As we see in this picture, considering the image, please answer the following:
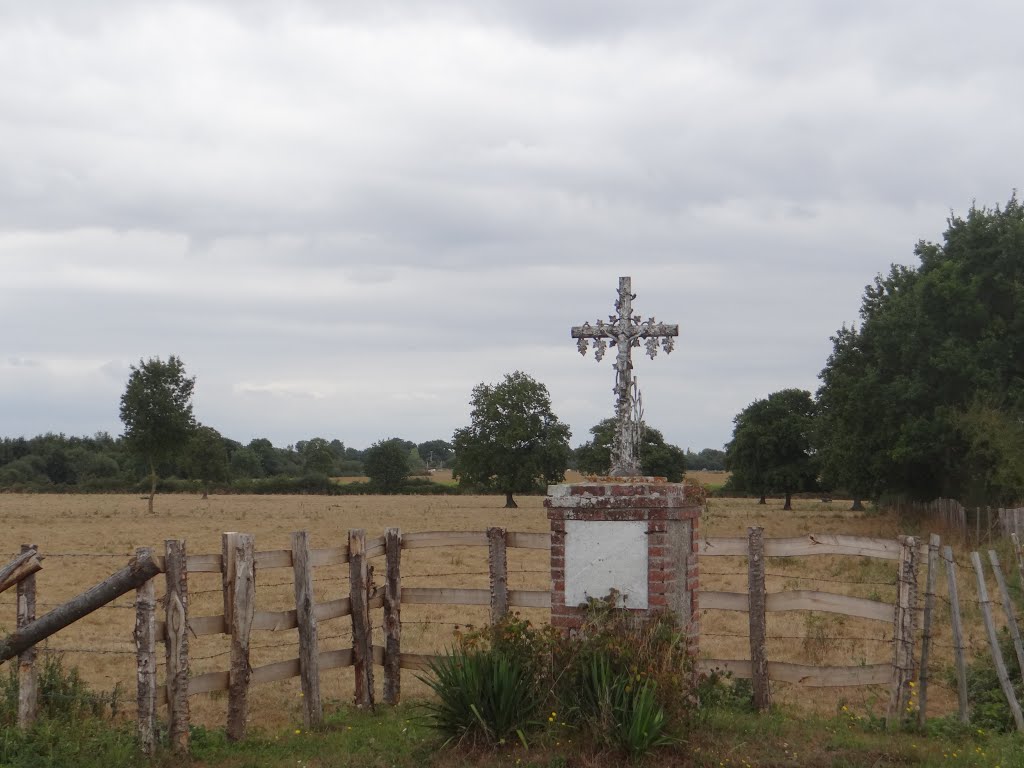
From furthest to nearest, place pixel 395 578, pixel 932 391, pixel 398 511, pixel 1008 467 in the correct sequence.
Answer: pixel 398 511 < pixel 932 391 < pixel 1008 467 < pixel 395 578

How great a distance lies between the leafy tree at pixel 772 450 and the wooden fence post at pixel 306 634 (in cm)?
6635

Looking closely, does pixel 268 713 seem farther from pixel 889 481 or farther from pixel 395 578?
pixel 889 481

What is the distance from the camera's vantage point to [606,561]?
859 centimetres

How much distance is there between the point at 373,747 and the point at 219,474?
66169mm

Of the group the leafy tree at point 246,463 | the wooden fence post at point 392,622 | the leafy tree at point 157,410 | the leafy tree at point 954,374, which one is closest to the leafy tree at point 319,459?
the leafy tree at point 246,463

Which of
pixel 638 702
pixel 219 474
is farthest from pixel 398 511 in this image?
pixel 638 702

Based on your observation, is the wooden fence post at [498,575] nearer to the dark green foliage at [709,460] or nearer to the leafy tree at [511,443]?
the leafy tree at [511,443]

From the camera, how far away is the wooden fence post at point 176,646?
317 inches

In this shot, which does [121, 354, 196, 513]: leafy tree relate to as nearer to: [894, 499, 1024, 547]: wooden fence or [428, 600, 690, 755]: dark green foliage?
[894, 499, 1024, 547]: wooden fence

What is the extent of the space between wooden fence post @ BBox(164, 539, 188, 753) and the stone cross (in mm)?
3801

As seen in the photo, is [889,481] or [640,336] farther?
[889,481]

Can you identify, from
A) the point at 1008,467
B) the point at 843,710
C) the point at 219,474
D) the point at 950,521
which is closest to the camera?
the point at 843,710

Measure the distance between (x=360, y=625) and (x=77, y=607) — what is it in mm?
2734

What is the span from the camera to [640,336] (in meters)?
9.52
